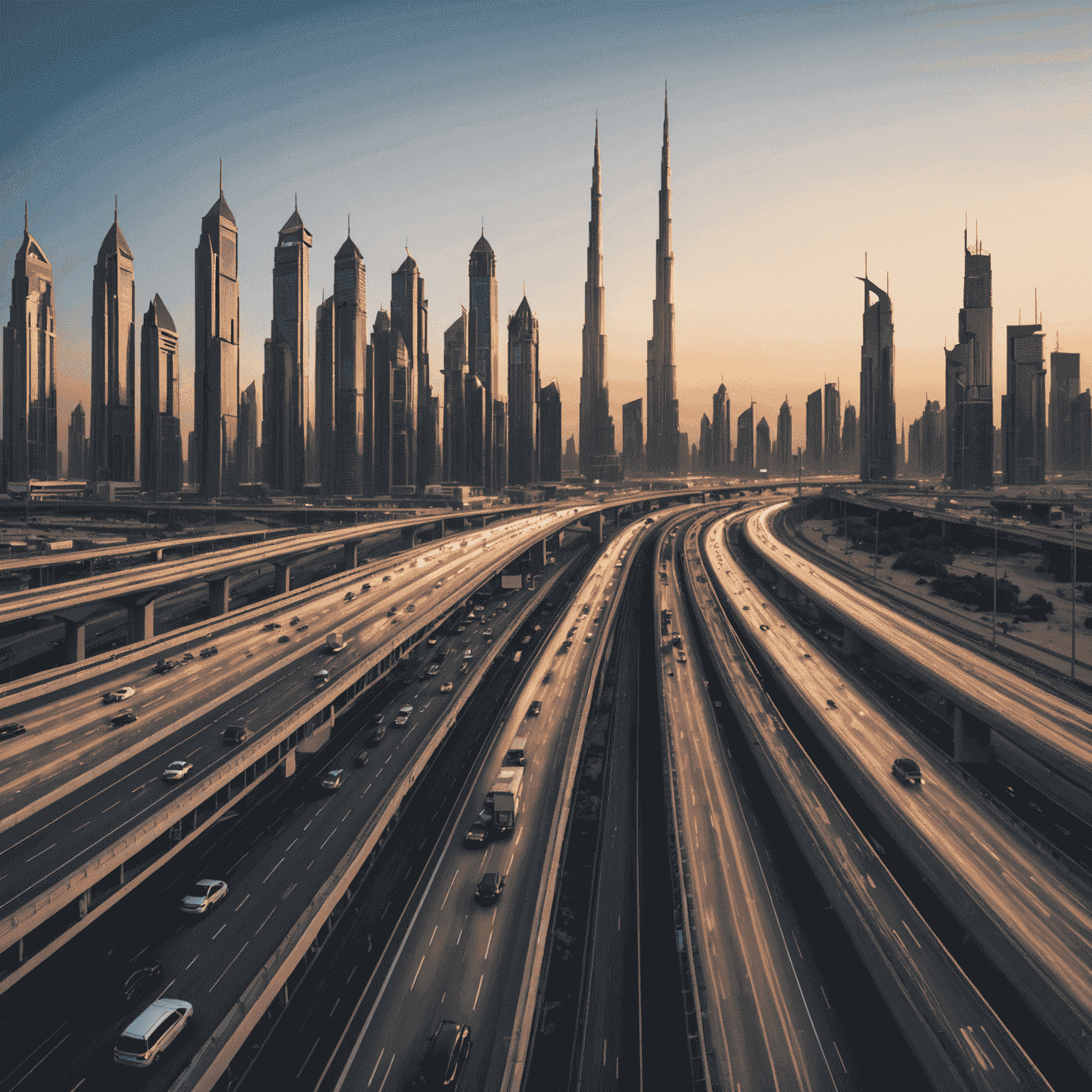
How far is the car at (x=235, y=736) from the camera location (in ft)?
113

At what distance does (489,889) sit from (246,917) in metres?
10.6

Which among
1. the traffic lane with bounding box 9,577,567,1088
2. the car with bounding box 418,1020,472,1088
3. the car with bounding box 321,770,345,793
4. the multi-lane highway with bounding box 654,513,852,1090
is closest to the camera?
the car with bounding box 418,1020,472,1088

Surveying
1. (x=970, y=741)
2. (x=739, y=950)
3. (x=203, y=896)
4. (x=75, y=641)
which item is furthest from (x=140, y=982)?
(x=970, y=741)

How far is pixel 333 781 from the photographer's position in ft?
131

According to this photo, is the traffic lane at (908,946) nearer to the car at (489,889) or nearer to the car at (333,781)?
the car at (489,889)

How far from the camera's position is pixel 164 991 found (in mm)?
23453

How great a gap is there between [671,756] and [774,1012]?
20.0 metres

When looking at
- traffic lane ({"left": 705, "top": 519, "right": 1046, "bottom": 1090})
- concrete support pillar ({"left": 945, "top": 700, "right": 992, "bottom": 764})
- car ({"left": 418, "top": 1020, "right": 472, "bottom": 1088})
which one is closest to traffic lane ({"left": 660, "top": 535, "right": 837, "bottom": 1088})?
traffic lane ({"left": 705, "top": 519, "right": 1046, "bottom": 1090})

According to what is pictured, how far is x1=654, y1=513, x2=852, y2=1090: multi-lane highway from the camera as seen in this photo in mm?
22031

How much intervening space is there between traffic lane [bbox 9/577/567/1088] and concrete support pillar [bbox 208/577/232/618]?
138 ft

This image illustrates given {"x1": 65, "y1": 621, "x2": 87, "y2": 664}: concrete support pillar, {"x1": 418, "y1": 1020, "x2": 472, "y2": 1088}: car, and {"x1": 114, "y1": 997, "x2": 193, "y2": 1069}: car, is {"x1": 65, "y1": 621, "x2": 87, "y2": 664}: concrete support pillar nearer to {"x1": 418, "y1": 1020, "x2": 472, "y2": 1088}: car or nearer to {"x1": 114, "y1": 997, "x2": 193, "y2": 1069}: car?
{"x1": 114, "y1": 997, "x2": 193, "y2": 1069}: car

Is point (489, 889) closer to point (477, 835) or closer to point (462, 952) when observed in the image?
point (462, 952)

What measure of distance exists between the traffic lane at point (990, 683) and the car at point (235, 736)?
41.4 metres

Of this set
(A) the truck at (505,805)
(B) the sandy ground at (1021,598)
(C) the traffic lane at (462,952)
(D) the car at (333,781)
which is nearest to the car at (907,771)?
(C) the traffic lane at (462,952)
